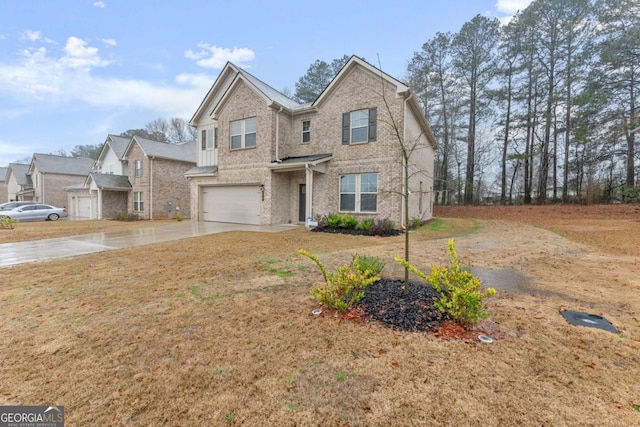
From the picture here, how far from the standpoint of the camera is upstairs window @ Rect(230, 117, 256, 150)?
14422 mm

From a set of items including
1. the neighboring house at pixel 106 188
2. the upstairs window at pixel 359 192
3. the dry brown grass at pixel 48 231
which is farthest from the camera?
the neighboring house at pixel 106 188

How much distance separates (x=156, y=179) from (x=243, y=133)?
997 centimetres

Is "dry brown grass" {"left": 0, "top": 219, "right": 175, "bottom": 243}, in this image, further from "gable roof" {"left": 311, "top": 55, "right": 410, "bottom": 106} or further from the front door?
"gable roof" {"left": 311, "top": 55, "right": 410, "bottom": 106}

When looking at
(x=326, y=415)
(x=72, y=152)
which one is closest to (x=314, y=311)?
(x=326, y=415)

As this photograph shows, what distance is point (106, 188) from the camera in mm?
20953

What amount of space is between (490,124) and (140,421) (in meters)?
30.2

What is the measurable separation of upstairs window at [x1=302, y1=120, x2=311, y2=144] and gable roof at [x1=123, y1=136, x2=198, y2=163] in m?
12.2

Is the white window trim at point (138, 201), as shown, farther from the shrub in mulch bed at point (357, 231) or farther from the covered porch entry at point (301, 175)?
the shrub in mulch bed at point (357, 231)

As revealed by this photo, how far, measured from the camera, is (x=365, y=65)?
12.1 meters

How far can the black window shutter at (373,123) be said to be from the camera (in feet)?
40.0

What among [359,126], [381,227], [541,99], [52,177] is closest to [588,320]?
[381,227]

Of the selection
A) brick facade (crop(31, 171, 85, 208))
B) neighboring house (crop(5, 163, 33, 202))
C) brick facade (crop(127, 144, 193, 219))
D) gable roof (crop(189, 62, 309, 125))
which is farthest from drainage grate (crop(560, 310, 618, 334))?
neighboring house (crop(5, 163, 33, 202))

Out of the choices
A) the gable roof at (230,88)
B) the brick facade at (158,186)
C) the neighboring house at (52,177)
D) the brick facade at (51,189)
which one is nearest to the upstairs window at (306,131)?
the gable roof at (230,88)

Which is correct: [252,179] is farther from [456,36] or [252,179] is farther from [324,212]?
[456,36]
